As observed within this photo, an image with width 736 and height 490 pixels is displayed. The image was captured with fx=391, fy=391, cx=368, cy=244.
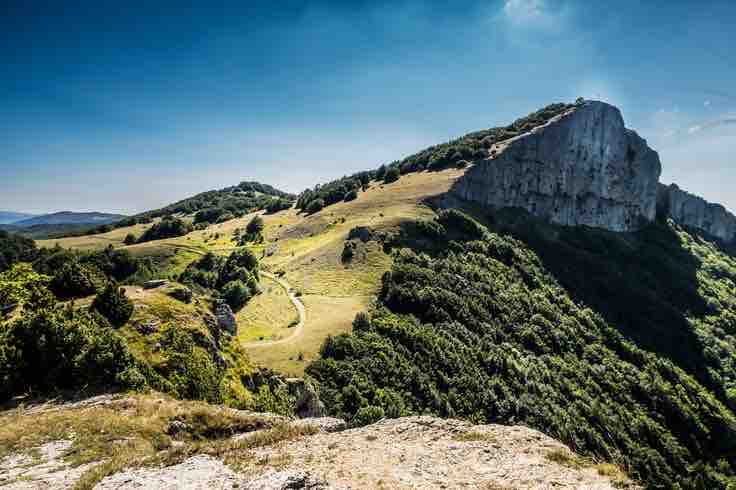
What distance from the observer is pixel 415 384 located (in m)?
41.6

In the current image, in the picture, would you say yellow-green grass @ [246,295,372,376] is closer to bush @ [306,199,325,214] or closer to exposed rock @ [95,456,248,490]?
exposed rock @ [95,456,248,490]

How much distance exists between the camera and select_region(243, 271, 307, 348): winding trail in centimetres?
4338

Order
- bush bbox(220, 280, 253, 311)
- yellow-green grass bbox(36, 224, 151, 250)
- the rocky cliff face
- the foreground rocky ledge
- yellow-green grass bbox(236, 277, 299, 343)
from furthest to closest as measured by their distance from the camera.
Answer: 1. the rocky cliff face
2. yellow-green grass bbox(36, 224, 151, 250)
3. bush bbox(220, 280, 253, 311)
4. yellow-green grass bbox(236, 277, 299, 343)
5. the foreground rocky ledge

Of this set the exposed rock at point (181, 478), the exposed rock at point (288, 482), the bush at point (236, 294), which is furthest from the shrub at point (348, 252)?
the exposed rock at point (288, 482)

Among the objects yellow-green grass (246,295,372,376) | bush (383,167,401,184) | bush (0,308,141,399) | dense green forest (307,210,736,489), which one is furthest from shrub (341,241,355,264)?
bush (383,167,401,184)

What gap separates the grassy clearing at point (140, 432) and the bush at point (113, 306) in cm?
701

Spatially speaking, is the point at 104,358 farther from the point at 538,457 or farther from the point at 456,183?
the point at 456,183

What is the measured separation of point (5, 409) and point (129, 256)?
67.5 metres

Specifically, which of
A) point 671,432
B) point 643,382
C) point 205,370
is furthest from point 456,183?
point 205,370

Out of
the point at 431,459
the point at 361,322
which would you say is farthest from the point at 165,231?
the point at 431,459

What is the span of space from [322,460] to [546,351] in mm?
62835

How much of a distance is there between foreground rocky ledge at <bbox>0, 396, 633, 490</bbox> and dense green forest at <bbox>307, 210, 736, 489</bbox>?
3.06 meters

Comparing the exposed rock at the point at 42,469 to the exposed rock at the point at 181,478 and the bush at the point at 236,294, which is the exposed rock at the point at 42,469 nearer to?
the exposed rock at the point at 181,478

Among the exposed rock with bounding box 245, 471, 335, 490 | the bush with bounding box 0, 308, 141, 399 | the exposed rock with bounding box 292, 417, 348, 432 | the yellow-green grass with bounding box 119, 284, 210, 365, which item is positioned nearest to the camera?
the exposed rock with bounding box 245, 471, 335, 490
